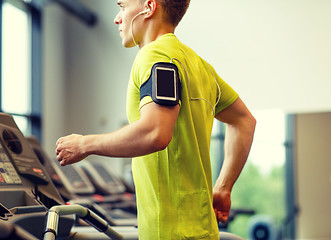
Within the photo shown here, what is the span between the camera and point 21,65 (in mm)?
7852

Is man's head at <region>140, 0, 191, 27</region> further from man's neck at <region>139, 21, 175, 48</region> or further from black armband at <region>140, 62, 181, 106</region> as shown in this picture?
black armband at <region>140, 62, 181, 106</region>

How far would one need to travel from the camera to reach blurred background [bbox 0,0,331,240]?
6.85 meters

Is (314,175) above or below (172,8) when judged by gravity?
below

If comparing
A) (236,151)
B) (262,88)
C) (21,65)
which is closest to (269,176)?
(262,88)

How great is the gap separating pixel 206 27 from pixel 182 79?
654 cm

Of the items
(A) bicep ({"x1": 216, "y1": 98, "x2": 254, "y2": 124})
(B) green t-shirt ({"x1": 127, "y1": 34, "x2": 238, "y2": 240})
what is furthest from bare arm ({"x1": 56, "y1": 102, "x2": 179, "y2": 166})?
(A) bicep ({"x1": 216, "y1": 98, "x2": 254, "y2": 124})

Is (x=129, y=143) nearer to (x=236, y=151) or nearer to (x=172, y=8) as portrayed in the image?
(x=172, y=8)

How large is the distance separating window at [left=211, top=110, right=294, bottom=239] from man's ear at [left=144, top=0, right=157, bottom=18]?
5.82 m

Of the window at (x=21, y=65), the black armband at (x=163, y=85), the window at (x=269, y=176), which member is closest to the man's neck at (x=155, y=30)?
the black armband at (x=163, y=85)

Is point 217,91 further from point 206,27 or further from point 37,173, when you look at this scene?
point 206,27

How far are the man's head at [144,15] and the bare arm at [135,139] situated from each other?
31cm

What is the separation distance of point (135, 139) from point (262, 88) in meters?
6.31

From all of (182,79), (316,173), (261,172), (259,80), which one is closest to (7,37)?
(259,80)

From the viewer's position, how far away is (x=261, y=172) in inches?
272
